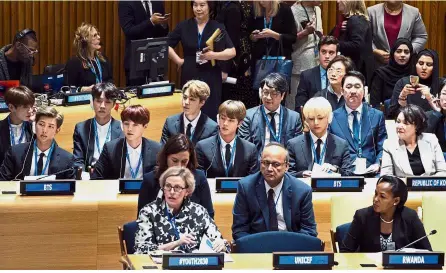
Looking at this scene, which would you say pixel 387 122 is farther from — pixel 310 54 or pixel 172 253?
pixel 172 253

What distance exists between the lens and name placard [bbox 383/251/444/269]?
18.1 ft

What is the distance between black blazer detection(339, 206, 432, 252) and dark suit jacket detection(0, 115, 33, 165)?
2.62 meters

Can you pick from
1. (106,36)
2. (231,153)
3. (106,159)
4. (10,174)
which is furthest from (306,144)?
(106,36)

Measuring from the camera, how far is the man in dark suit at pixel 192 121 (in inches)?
307

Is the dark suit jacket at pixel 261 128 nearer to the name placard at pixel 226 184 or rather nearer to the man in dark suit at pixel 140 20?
the name placard at pixel 226 184

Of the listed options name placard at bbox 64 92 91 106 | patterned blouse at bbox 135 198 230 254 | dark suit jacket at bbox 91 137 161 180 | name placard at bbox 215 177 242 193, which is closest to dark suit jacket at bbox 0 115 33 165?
dark suit jacket at bbox 91 137 161 180

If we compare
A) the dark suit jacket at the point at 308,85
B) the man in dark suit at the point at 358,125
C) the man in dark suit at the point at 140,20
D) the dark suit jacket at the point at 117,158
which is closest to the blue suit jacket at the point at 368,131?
the man in dark suit at the point at 358,125

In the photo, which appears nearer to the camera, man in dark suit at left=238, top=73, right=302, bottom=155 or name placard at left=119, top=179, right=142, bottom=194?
name placard at left=119, top=179, right=142, bottom=194

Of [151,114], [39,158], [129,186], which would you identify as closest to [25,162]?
[39,158]

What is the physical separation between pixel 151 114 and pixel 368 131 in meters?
1.95

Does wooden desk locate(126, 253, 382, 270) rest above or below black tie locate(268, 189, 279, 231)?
below

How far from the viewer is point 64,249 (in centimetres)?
668

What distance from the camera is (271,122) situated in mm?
7969

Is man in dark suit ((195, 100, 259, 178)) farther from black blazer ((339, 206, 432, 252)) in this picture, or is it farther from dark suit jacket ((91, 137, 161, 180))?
black blazer ((339, 206, 432, 252))
